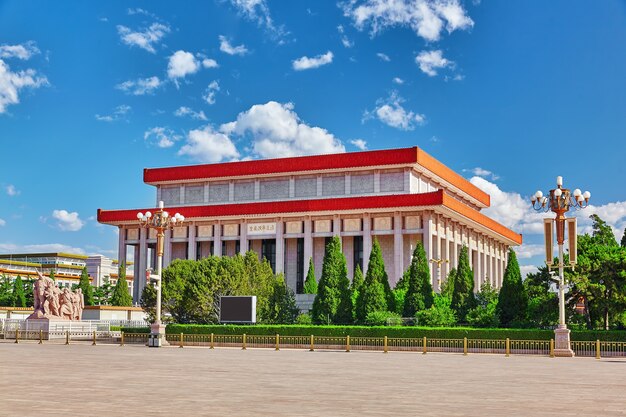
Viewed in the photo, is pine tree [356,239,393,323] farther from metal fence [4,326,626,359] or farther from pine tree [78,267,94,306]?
pine tree [78,267,94,306]

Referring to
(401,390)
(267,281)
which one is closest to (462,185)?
(267,281)

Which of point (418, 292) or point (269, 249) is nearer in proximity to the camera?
point (418, 292)

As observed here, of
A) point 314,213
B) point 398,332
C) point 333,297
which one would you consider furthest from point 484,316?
point 314,213

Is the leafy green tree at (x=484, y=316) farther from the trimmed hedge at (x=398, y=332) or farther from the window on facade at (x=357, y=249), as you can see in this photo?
the window on facade at (x=357, y=249)

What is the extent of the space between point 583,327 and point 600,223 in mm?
14078

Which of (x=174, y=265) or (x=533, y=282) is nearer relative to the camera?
(x=533, y=282)

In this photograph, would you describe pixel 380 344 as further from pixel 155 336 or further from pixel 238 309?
pixel 155 336

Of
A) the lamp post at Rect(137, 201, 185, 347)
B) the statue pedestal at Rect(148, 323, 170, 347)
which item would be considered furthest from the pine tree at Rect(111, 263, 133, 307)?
the statue pedestal at Rect(148, 323, 170, 347)

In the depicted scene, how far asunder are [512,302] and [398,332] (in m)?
6.74

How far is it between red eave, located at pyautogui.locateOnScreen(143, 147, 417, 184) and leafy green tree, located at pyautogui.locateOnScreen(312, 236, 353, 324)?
23.6 meters

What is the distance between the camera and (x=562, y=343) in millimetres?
33781

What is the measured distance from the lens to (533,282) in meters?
40.5

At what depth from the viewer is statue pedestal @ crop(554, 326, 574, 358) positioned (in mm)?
33656

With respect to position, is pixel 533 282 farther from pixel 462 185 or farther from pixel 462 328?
pixel 462 185
